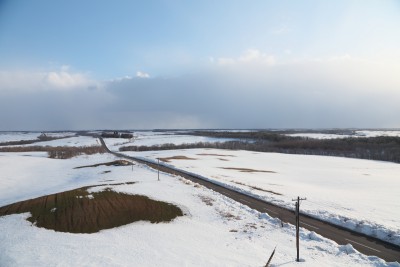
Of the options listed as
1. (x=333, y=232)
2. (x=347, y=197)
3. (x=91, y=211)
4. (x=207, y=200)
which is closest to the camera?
(x=333, y=232)

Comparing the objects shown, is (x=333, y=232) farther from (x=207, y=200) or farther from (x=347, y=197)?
(x=347, y=197)

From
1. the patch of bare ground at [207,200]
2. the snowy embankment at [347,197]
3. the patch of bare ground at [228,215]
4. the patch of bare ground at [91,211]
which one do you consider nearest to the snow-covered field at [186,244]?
the patch of bare ground at [228,215]

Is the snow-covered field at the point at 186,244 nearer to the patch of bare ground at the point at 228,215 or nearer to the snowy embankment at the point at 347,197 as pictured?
the patch of bare ground at the point at 228,215

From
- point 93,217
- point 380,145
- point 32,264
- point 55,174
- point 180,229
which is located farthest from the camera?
point 380,145

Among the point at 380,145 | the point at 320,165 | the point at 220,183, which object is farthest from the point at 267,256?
the point at 380,145

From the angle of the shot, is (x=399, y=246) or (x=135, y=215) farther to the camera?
(x=135, y=215)

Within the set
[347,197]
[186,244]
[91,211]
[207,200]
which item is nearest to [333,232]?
[186,244]

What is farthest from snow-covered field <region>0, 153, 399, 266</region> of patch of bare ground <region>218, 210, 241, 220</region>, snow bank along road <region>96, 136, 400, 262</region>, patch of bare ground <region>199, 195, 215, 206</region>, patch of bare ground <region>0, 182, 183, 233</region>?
snow bank along road <region>96, 136, 400, 262</region>

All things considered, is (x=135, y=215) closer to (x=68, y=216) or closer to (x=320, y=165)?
(x=68, y=216)
